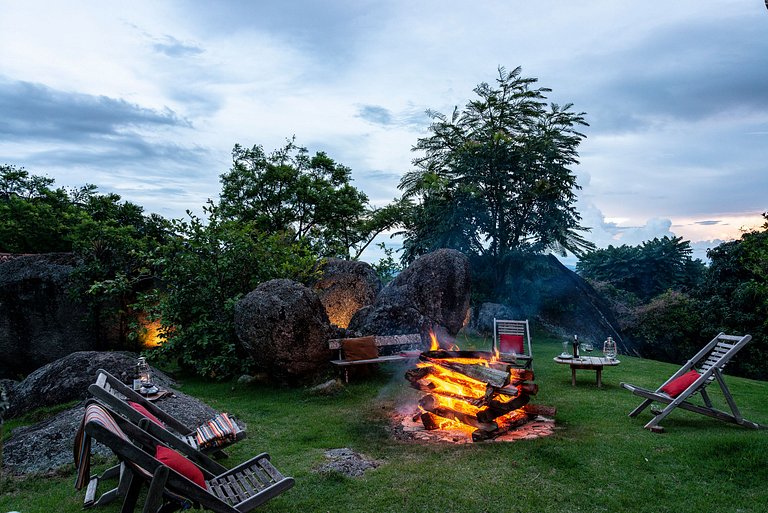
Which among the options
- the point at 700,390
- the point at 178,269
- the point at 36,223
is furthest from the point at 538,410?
the point at 36,223

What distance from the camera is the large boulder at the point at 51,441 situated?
20.1ft

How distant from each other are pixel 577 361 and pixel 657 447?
4.19 metres

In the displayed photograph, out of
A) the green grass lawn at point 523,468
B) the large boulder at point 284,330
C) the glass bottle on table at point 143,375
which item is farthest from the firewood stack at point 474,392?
the glass bottle on table at point 143,375

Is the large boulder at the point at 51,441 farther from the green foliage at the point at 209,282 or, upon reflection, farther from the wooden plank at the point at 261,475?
the green foliage at the point at 209,282

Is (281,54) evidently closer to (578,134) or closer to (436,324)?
(436,324)

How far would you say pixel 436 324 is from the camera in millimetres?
14016

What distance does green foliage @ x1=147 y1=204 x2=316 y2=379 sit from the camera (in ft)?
40.7

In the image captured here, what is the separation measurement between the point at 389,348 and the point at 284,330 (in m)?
3.18

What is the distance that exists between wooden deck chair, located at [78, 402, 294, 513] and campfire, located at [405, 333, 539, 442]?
3.51 m

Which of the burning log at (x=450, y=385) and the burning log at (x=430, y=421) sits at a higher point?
the burning log at (x=450, y=385)

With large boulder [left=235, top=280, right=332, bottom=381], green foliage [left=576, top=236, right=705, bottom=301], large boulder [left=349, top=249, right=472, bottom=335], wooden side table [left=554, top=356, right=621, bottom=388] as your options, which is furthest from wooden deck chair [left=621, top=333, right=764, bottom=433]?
green foliage [left=576, top=236, right=705, bottom=301]

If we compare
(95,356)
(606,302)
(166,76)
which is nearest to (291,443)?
(95,356)

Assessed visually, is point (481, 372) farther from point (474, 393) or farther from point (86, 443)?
point (86, 443)

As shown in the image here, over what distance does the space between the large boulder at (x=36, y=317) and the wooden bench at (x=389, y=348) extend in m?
8.70
